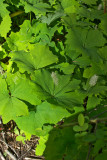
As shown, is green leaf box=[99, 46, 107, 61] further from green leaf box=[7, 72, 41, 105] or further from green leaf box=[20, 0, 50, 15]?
green leaf box=[20, 0, 50, 15]

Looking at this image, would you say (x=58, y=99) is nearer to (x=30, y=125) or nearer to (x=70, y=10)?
(x=30, y=125)

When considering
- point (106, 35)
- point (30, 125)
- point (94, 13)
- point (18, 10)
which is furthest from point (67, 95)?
point (18, 10)

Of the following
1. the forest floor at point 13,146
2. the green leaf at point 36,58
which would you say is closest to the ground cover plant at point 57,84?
the green leaf at point 36,58

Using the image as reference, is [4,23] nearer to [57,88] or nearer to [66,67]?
[66,67]

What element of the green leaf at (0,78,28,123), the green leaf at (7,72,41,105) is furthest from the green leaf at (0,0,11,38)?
the green leaf at (0,78,28,123)

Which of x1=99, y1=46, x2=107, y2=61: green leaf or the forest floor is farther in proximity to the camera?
the forest floor
